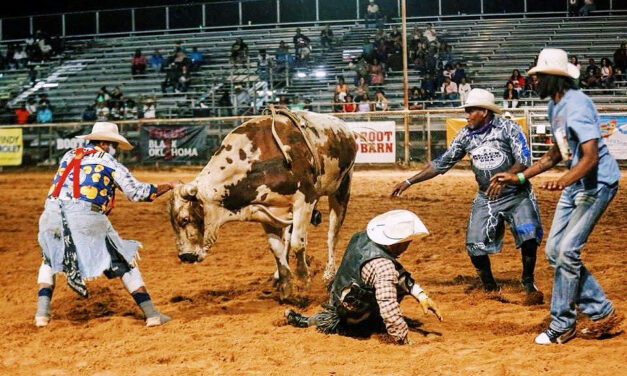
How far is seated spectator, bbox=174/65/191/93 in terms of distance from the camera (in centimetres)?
2698

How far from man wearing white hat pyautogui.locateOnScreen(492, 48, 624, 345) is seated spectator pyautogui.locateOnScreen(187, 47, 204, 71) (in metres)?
24.4

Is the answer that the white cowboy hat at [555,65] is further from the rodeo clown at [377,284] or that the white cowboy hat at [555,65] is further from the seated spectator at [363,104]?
the seated spectator at [363,104]

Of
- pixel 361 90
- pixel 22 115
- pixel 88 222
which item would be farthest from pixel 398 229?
pixel 22 115

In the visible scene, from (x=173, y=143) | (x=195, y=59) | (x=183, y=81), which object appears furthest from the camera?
(x=195, y=59)

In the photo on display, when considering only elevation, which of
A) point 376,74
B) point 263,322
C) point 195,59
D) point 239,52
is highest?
point 239,52

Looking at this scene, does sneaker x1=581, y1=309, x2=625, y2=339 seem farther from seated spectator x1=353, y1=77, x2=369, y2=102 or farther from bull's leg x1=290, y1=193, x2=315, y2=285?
seated spectator x1=353, y1=77, x2=369, y2=102

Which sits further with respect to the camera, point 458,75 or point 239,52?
point 239,52

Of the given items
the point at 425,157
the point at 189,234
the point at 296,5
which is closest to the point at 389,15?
the point at 296,5

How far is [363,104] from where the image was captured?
846 inches

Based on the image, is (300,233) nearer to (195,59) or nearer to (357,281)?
(357,281)

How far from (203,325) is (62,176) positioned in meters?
1.58

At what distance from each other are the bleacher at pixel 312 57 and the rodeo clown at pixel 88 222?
16.6m

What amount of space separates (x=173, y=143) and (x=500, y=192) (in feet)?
49.7

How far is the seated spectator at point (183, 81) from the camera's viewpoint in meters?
27.0
